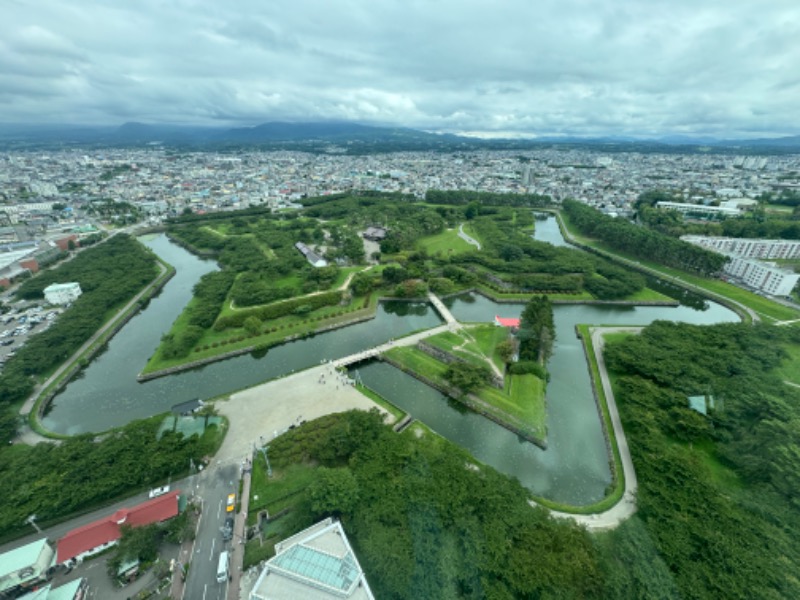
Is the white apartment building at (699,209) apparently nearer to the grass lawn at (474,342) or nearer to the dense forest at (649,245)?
the dense forest at (649,245)

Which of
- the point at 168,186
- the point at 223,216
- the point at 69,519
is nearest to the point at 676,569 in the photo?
the point at 69,519

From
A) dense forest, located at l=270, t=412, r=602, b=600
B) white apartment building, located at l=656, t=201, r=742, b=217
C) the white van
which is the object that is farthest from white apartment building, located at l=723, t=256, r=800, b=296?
the white van

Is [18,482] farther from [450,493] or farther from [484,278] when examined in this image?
[484,278]

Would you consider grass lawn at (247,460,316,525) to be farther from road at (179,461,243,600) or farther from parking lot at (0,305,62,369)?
parking lot at (0,305,62,369)

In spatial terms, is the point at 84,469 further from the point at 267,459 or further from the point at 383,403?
the point at 383,403

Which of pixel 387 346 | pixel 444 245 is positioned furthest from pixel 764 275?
pixel 387 346
